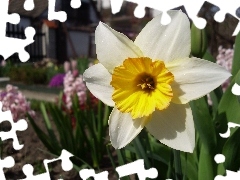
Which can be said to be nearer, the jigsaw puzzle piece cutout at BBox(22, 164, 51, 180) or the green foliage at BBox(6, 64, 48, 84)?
the jigsaw puzzle piece cutout at BBox(22, 164, 51, 180)

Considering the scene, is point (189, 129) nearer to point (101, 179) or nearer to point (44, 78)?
point (101, 179)

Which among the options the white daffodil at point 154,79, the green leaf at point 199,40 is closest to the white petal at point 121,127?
the white daffodil at point 154,79

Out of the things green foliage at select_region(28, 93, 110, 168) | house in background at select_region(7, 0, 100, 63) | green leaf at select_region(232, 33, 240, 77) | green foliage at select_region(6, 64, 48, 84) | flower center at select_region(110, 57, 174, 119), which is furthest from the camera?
green foliage at select_region(6, 64, 48, 84)

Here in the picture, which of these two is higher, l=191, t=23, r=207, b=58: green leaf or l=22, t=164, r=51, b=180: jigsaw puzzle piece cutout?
l=191, t=23, r=207, b=58: green leaf

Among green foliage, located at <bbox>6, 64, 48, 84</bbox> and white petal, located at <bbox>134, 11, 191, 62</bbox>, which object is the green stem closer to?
white petal, located at <bbox>134, 11, 191, 62</bbox>

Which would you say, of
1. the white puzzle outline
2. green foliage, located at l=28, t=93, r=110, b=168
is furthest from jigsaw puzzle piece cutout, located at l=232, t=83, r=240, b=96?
green foliage, located at l=28, t=93, r=110, b=168

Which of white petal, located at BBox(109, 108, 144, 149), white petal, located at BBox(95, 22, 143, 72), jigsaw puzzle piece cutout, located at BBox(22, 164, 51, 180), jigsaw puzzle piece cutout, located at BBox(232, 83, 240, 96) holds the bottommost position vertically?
jigsaw puzzle piece cutout, located at BBox(22, 164, 51, 180)

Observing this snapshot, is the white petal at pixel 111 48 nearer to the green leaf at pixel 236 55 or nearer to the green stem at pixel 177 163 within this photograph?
the green stem at pixel 177 163
